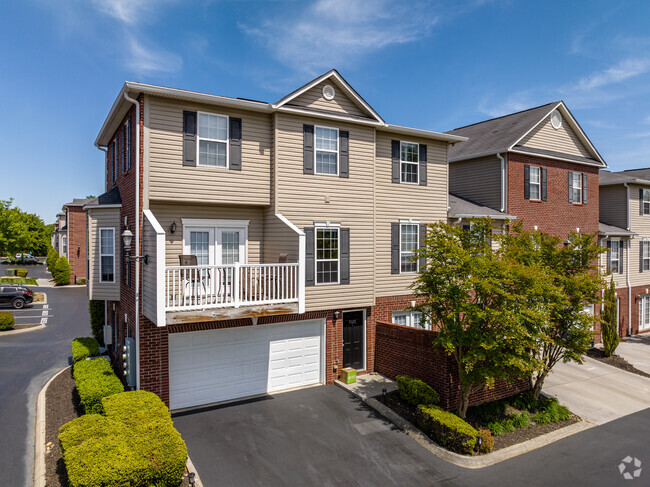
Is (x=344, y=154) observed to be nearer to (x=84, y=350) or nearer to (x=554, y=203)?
(x=84, y=350)

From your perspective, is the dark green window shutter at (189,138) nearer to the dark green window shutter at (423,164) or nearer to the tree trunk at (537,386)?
the dark green window shutter at (423,164)

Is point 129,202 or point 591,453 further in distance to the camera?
point 129,202

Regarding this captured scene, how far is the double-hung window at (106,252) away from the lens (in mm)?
13375

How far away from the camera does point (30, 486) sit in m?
7.89

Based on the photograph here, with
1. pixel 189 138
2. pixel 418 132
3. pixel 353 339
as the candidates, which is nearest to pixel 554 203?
pixel 418 132

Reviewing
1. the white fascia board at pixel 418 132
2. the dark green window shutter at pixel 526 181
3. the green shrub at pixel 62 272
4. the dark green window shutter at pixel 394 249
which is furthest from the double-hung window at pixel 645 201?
the green shrub at pixel 62 272

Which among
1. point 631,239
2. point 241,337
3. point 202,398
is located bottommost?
point 202,398

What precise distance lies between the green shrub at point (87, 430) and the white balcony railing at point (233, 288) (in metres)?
2.64

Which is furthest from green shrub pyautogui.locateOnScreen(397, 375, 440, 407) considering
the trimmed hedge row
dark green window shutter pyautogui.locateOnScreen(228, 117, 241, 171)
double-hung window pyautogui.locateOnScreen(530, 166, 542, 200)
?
double-hung window pyautogui.locateOnScreen(530, 166, 542, 200)

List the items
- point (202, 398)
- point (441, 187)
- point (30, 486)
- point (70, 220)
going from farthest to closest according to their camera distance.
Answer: point (70, 220)
point (441, 187)
point (202, 398)
point (30, 486)

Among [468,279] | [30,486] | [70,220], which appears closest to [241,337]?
[30,486]

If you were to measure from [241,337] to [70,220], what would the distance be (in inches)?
1386

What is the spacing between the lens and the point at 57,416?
35.4ft

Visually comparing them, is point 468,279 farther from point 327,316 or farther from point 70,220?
point 70,220
